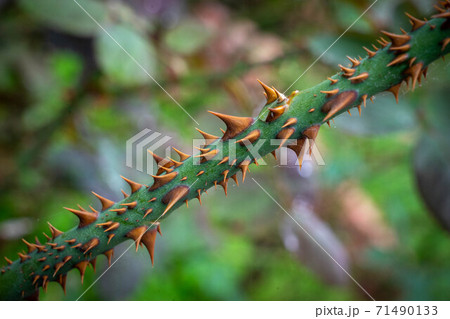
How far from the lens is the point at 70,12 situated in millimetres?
633

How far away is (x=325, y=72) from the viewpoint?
737 mm

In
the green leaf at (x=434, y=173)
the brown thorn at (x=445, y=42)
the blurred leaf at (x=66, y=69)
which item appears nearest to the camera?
the brown thorn at (x=445, y=42)

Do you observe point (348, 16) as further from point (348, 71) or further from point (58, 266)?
point (58, 266)

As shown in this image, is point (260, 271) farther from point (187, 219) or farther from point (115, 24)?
point (115, 24)

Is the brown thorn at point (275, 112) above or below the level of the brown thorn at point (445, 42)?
below

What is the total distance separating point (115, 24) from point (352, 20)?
45 cm

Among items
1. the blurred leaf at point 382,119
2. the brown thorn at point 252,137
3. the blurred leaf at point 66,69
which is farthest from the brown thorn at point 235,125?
the blurred leaf at point 66,69

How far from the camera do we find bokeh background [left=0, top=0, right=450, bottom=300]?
2.07 feet

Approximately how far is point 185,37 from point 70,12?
0.22 metres

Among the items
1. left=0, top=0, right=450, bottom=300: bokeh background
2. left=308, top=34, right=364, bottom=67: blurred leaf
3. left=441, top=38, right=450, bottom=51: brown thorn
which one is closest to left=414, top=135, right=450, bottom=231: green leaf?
left=0, top=0, right=450, bottom=300: bokeh background

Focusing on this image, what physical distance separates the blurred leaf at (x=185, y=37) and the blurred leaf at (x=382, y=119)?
337 mm

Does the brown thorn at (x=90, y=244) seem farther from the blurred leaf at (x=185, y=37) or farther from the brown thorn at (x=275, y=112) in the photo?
the blurred leaf at (x=185, y=37)

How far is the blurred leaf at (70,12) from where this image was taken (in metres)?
0.61

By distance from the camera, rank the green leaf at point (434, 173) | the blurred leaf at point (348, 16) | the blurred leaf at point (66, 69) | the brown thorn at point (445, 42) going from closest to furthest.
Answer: the brown thorn at point (445, 42) → the green leaf at point (434, 173) → the blurred leaf at point (348, 16) → the blurred leaf at point (66, 69)
